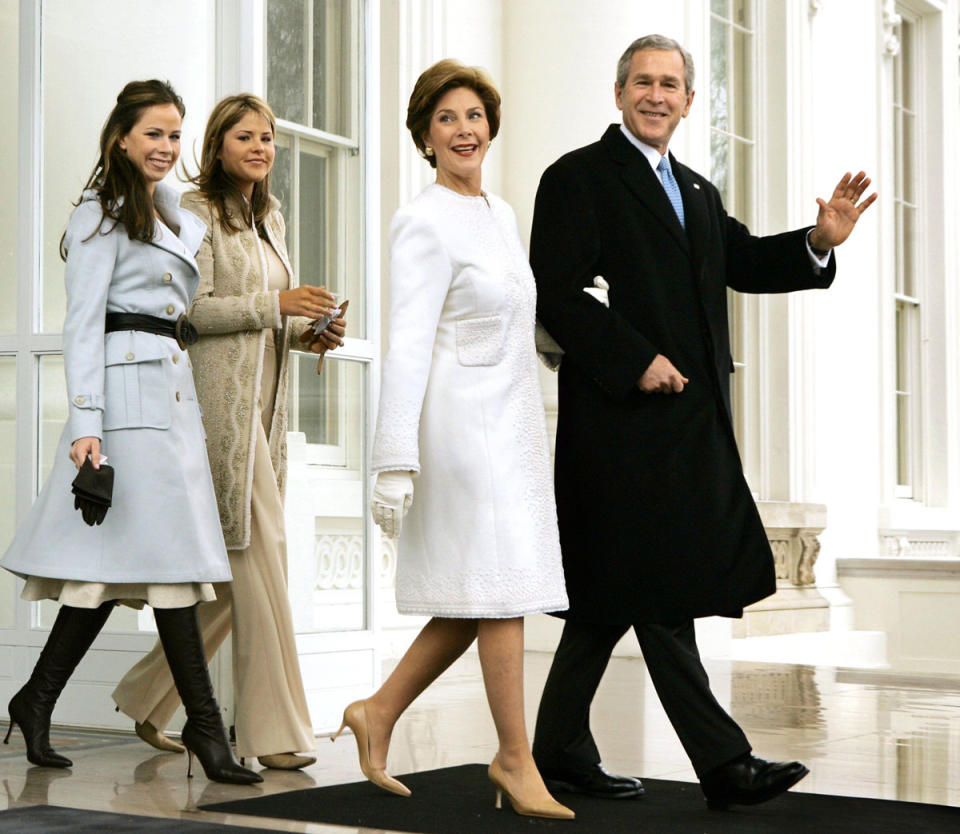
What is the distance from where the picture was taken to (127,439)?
3264mm

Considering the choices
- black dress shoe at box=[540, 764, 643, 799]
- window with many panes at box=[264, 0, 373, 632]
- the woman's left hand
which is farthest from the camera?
window with many panes at box=[264, 0, 373, 632]

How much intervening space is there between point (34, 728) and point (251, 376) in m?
0.89

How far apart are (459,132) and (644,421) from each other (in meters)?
0.65

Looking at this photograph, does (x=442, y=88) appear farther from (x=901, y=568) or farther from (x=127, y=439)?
(x=901, y=568)

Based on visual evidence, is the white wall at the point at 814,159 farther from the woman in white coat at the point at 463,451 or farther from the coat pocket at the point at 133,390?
the woman in white coat at the point at 463,451

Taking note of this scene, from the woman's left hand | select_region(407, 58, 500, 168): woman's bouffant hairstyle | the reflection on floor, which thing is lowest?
the reflection on floor

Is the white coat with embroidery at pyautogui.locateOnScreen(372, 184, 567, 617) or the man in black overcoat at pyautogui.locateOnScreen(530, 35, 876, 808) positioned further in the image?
the man in black overcoat at pyautogui.locateOnScreen(530, 35, 876, 808)

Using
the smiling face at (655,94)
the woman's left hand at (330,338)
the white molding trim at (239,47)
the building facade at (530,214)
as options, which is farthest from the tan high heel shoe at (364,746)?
the white molding trim at (239,47)

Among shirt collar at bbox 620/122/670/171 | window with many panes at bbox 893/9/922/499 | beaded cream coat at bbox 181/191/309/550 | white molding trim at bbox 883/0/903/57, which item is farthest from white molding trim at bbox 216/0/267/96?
window with many panes at bbox 893/9/922/499

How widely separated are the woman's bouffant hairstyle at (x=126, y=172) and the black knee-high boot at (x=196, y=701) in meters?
0.81

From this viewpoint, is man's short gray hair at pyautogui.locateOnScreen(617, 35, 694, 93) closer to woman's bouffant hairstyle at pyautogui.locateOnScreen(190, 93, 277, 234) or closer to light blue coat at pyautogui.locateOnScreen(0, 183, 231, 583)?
woman's bouffant hairstyle at pyautogui.locateOnScreen(190, 93, 277, 234)

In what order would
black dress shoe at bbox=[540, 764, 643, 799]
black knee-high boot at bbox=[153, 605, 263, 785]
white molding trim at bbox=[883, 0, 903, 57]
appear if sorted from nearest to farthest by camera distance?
black dress shoe at bbox=[540, 764, 643, 799] → black knee-high boot at bbox=[153, 605, 263, 785] → white molding trim at bbox=[883, 0, 903, 57]

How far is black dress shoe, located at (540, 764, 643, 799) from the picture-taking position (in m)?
3.08

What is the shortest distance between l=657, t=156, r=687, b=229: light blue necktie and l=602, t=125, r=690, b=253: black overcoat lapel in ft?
0.15
